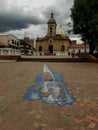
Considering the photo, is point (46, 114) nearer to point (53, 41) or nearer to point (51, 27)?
point (53, 41)

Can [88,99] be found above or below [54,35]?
below

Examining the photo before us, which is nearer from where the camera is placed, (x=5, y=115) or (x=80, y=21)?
(x=5, y=115)

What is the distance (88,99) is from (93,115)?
1245mm

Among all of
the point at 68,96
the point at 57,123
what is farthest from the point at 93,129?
the point at 68,96

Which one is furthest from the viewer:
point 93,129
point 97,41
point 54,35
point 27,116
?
point 54,35

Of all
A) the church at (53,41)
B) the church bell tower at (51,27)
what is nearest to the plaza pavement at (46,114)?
the church at (53,41)

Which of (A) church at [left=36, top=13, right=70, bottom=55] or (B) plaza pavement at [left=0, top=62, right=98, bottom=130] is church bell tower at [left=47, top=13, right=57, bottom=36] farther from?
(B) plaza pavement at [left=0, top=62, right=98, bottom=130]

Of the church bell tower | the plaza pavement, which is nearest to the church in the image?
the church bell tower

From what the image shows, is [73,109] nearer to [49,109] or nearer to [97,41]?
[49,109]

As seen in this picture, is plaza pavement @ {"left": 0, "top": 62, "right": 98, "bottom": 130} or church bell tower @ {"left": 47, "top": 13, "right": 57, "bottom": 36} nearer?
plaza pavement @ {"left": 0, "top": 62, "right": 98, "bottom": 130}

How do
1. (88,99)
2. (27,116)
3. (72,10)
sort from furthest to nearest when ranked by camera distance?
(72,10), (88,99), (27,116)

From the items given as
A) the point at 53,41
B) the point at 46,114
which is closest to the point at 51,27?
the point at 53,41

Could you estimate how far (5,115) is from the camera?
3.90 meters

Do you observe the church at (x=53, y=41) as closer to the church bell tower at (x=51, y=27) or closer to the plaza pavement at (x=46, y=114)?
the church bell tower at (x=51, y=27)
